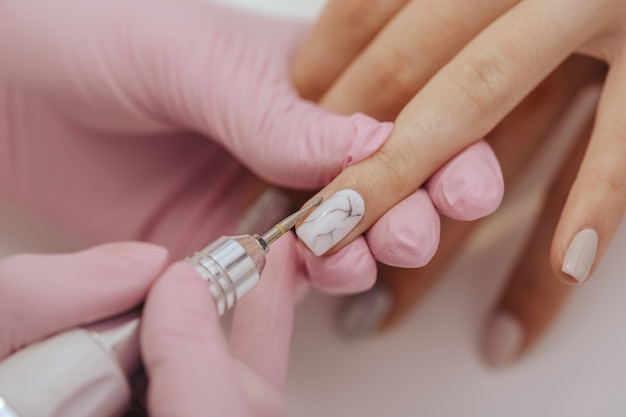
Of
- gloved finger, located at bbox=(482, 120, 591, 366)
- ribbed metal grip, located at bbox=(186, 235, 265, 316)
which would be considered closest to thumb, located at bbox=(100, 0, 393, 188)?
ribbed metal grip, located at bbox=(186, 235, 265, 316)

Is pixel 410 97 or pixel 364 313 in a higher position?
pixel 410 97

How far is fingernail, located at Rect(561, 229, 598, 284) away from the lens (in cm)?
40

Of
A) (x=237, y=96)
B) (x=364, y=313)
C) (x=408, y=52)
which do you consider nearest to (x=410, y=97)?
(x=408, y=52)

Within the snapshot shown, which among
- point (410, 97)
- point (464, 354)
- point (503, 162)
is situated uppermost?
point (410, 97)

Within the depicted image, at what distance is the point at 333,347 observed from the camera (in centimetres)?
64

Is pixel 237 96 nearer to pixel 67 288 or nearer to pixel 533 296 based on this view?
pixel 67 288

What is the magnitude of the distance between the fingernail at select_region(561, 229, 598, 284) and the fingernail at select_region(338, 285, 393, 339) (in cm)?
27

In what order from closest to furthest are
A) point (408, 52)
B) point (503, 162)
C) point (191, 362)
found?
1. point (191, 362)
2. point (408, 52)
3. point (503, 162)

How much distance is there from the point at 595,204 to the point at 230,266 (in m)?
0.25

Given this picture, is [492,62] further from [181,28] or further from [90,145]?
[90,145]

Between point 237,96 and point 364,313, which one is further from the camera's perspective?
point 364,313

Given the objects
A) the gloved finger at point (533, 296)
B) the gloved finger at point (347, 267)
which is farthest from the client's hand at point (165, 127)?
the gloved finger at point (533, 296)

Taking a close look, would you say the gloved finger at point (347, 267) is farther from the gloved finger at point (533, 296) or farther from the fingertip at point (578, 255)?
the gloved finger at point (533, 296)

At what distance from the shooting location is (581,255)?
0.40 metres
